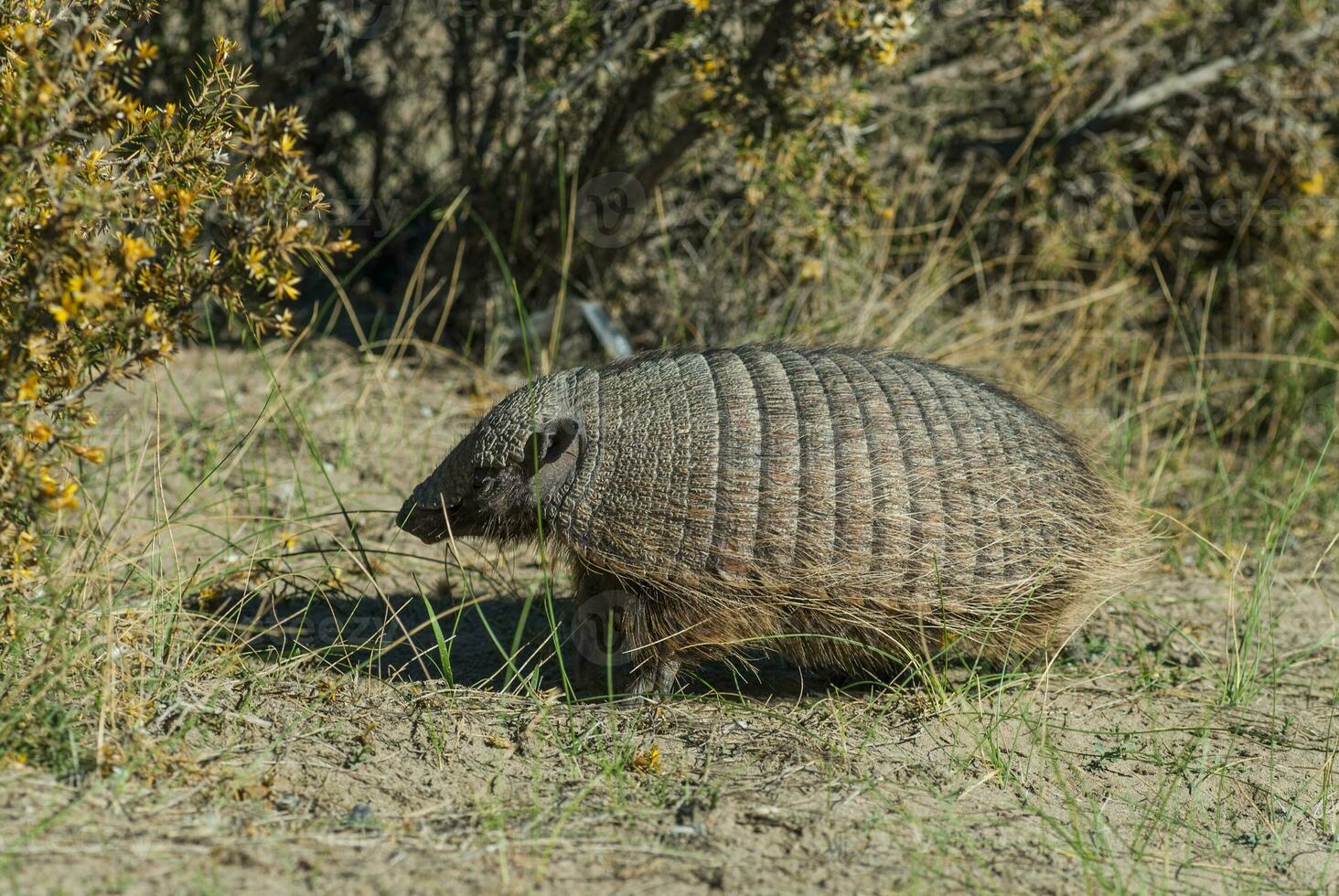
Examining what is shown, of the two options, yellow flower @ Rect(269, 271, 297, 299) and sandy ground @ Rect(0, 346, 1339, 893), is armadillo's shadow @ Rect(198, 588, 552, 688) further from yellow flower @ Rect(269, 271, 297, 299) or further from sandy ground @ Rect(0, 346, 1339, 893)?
yellow flower @ Rect(269, 271, 297, 299)

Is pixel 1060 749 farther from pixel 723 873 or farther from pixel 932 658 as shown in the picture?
pixel 723 873

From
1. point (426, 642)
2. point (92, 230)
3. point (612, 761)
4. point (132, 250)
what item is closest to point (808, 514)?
point (612, 761)

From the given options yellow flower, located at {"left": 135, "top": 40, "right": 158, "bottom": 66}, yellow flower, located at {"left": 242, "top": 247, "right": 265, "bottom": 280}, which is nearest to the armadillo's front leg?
yellow flower, located at {"left": 242, "top": 247, "right": 265, "bottom": 280}

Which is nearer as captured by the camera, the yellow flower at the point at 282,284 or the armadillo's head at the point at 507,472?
the yellow flower at the point at 282,284

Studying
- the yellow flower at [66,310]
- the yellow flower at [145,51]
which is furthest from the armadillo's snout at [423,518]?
the yellow flower at [145,51]

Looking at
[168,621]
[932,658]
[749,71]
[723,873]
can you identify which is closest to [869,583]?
[932,658]

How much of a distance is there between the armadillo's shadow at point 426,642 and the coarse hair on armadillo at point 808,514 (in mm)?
277

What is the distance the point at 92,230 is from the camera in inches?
137

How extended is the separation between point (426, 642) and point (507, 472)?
92cm

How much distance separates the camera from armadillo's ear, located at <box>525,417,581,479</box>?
3.95 m

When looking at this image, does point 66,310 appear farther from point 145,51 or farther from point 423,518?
point 423,518

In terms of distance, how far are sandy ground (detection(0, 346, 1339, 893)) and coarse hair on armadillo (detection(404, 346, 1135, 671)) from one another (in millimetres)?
273

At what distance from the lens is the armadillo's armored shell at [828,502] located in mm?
3887

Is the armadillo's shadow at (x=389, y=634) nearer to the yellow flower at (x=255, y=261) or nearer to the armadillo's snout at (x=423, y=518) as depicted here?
the armadillo's snout at (x=423, y=518)
